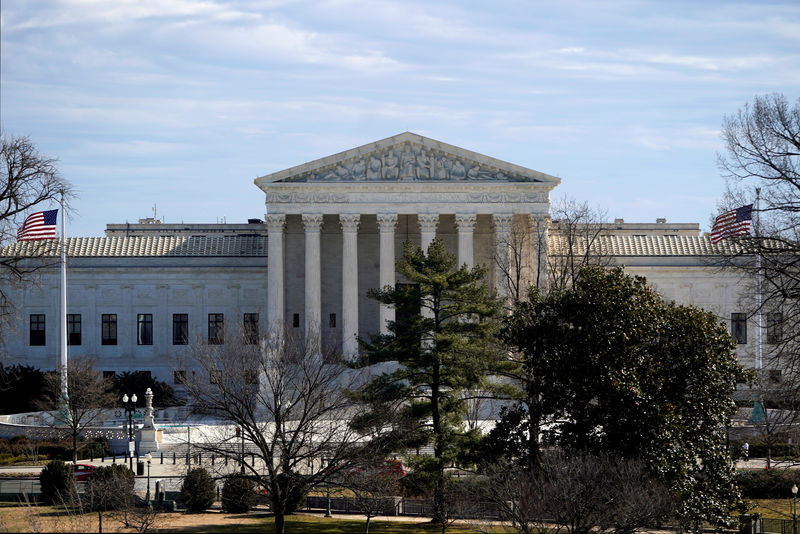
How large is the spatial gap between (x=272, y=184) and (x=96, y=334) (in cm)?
2130

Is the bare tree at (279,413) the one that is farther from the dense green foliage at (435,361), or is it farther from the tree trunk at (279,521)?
the dense green foliage at (435,361)

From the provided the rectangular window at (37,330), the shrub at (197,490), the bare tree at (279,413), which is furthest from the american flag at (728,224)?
the rectangular window at (37,330)

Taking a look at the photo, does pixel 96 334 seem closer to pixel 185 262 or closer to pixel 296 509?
pixel 185 262

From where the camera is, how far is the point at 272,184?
80625mm

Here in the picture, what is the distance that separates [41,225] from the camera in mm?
67688

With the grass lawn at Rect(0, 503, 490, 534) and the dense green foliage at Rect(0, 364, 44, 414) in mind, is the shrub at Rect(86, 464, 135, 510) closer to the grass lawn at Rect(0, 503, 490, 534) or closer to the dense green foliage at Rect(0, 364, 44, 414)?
the grass lawn at Rect(0, 503, 490, 534)

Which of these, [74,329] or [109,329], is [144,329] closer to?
[109,329]

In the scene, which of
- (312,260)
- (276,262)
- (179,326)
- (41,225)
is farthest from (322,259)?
(41,225)

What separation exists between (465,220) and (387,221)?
5471mm

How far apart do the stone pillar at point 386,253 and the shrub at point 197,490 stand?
35199 millimetres

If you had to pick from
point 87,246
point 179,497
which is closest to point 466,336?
point 179,497

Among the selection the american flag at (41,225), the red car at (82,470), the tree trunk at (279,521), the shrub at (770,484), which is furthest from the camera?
the american flag at (41,225)

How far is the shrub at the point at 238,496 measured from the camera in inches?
1810

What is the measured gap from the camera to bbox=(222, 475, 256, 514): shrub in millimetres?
45969
